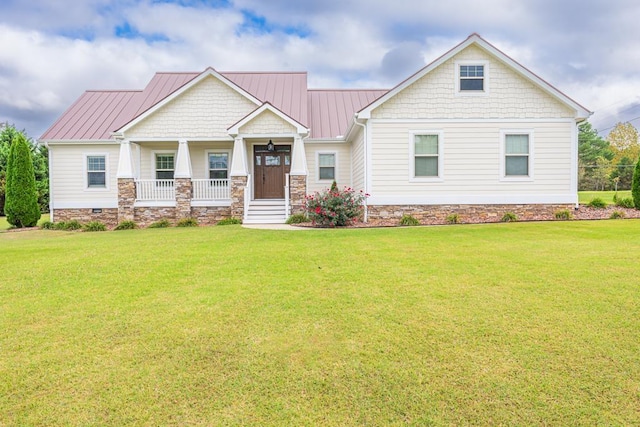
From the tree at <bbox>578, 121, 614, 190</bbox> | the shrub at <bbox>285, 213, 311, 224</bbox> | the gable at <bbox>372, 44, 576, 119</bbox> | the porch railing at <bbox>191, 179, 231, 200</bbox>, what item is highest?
the tree at <bbox>578, 121, 614, 190</bbox>

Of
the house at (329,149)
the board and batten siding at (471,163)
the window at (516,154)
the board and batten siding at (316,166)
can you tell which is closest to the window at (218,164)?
the house at (329,149)

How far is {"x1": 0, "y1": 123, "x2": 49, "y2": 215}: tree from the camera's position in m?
25.8

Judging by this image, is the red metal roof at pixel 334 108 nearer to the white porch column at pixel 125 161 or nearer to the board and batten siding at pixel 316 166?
the board and batten siding at pixel 316 166

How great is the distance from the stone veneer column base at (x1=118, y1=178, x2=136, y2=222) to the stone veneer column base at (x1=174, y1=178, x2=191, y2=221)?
185 centimetres

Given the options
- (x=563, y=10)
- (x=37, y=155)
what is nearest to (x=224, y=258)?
(x=563, y=10)

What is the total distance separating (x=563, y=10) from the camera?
1566 centimetres

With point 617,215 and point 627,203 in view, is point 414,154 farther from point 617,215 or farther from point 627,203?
point 627,203

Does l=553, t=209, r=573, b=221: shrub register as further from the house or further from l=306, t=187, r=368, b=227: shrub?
l=306, t=187, r=368, b=227: shrub

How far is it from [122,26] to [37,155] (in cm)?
1543

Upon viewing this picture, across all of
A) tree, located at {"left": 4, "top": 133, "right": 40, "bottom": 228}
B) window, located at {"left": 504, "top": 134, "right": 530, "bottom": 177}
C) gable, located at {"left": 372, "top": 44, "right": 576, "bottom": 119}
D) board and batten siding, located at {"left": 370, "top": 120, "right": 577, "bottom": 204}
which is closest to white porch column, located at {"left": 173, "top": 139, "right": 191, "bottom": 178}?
tree, located at {"left": 4, "top": 133, "right": 40, "bottom": 228}

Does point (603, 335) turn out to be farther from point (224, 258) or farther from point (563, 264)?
point (224, 258)

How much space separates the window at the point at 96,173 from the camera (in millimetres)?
17594

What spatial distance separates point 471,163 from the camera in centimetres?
1441

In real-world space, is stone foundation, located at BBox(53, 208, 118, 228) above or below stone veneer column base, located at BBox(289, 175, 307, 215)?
below
